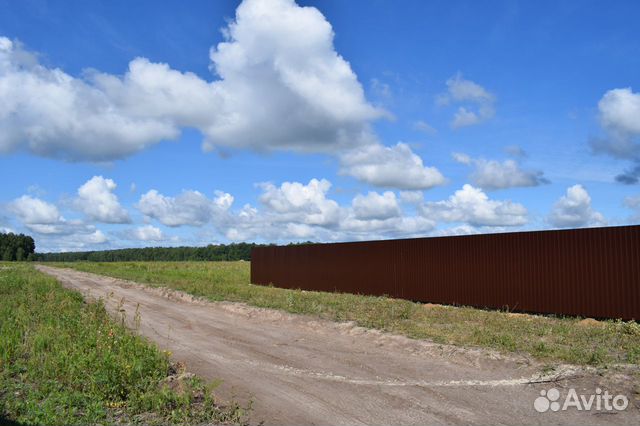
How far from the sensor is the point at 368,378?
7.65 meters

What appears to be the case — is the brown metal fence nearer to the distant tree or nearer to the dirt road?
the dirt road

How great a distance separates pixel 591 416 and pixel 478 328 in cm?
561

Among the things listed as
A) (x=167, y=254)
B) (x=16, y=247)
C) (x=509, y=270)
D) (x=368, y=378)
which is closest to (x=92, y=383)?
(x=368, y=378)

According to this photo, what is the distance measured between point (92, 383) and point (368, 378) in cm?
371

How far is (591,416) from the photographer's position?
6.01 meters

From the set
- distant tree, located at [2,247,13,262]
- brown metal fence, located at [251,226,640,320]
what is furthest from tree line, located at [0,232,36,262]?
brown metal fence, located at [251,226,640,320]

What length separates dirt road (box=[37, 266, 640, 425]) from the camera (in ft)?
19.8

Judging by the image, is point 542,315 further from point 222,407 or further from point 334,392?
point 222,407

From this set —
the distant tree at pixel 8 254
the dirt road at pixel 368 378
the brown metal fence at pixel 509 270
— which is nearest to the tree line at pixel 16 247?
the distant tree at pixel 8 254

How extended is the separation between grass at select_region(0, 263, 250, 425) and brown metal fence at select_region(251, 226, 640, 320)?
34.7ft

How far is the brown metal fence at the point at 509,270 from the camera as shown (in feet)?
42.9

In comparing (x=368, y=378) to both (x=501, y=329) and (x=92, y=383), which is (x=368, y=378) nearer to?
(x=92, y=383)

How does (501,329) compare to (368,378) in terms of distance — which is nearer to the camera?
(368,378)

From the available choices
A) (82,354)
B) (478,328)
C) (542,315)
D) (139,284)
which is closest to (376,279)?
(542,315)
